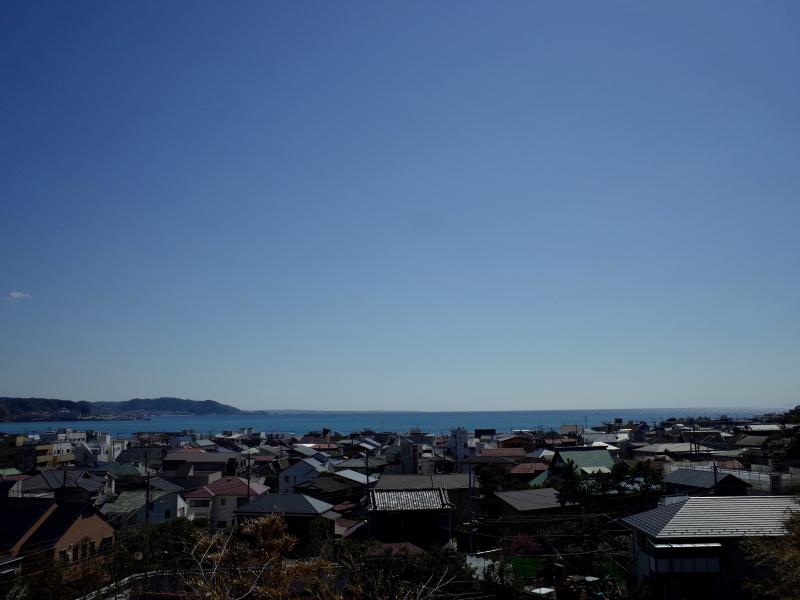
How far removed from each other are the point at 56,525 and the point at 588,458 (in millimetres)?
37521

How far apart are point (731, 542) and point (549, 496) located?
62.4ft

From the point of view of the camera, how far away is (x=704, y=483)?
31.9 metres

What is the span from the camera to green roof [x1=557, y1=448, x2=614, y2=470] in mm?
47156

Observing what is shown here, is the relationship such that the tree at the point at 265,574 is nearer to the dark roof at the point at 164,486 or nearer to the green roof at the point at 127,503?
the green roof at the point at 127,503

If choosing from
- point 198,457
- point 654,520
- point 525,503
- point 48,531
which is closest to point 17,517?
point 48,531

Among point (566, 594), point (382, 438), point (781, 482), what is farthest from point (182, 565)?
point (382, 438)

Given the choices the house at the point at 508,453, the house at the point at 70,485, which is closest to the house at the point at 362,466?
the house at the point at 508,453

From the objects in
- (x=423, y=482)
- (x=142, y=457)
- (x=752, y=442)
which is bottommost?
(x=142, y=457)

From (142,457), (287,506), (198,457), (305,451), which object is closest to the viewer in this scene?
(287,506)

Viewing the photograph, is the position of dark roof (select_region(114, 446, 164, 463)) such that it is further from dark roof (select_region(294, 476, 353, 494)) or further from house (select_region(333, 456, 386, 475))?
dark roof (select_region(294, 476, 353, 494))

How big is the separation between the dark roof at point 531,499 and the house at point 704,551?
49.5ft

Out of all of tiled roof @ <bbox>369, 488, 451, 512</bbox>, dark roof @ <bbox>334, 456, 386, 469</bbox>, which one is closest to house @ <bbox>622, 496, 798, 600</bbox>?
tiled roof @ <bbox>369, 488, 451, 512</bbox>

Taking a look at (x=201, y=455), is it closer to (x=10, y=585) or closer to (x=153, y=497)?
(x=153, y=497)

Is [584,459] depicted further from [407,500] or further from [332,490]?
[407,500]
